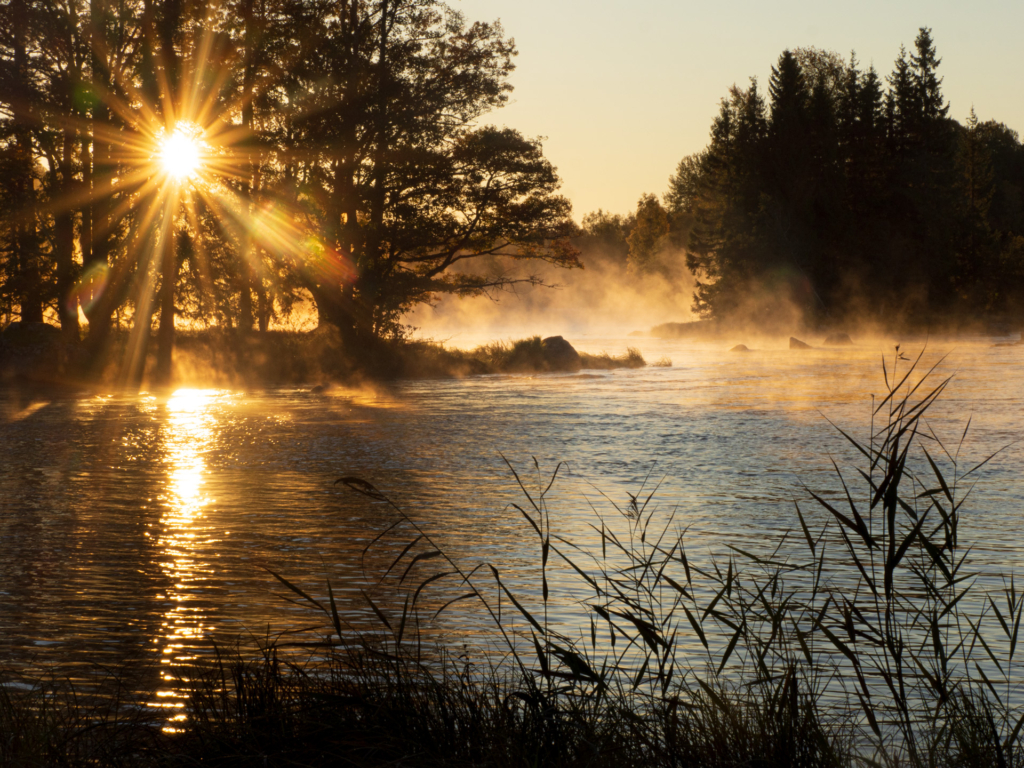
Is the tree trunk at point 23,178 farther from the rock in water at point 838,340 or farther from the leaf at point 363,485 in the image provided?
the rock in water at point 838,340

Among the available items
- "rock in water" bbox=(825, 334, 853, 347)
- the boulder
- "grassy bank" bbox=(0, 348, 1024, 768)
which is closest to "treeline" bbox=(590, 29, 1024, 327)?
"rock in water" bbox=(825, 334, 853, 347)

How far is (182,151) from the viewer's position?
2770 centimetres

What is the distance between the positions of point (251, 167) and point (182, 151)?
228 cm

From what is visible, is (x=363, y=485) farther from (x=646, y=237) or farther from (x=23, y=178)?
Result: (x=646, y=237)

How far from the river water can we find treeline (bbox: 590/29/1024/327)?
3138cm

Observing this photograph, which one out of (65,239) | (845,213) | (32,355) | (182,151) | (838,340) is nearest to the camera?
(182,151)

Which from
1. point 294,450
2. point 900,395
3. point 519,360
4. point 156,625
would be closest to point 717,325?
point 519,360

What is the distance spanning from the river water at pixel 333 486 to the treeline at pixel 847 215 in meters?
31.4

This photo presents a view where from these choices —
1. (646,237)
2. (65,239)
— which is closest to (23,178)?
(65,239)

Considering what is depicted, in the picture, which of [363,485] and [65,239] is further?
[65,239]

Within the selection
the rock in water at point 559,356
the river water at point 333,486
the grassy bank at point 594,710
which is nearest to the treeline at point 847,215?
the rock in water at point 559,356

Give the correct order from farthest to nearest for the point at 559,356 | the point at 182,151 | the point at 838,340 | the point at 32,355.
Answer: the point at 838,340 → the point at 559,356 → the point at 32,355 → the point at 182,151

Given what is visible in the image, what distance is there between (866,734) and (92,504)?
793 cm

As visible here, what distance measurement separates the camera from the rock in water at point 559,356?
3388cm
